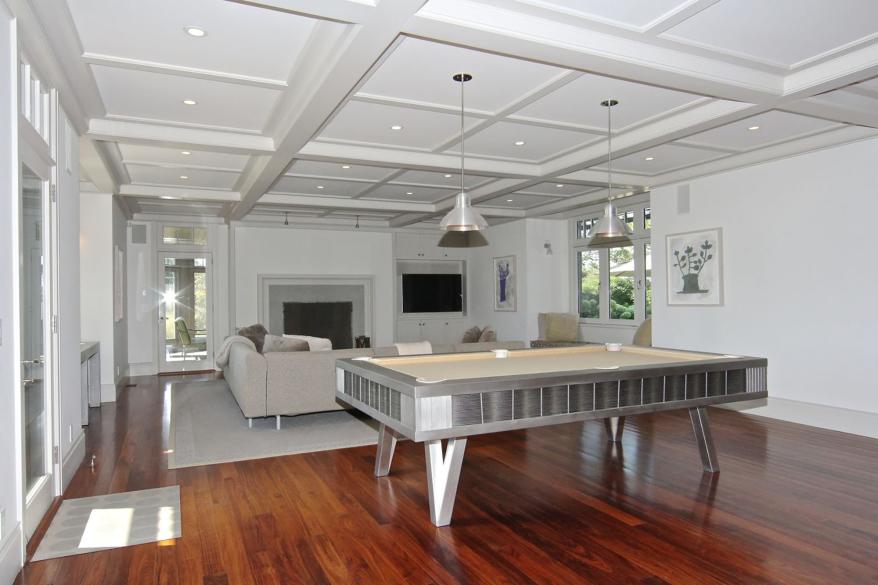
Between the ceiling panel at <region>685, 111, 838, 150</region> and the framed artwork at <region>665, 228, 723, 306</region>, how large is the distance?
44.8 inches

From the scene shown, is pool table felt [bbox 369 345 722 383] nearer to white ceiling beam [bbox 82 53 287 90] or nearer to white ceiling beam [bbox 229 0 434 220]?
white ceiling beam [bbox 229 0 434 220]

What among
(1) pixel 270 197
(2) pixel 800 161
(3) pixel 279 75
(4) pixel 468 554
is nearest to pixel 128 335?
(1) pixel 270 197

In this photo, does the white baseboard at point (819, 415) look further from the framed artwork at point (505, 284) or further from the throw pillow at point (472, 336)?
the framed artwork at point (505, 284)

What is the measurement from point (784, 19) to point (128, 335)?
9112mm

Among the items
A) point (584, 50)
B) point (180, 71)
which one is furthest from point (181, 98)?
point (584, 50)

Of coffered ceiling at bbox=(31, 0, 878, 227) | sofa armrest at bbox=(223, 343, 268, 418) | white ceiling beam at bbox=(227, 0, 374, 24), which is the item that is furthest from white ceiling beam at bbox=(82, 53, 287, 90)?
sofa armrest at bbox=(223, 343, 268, 418)

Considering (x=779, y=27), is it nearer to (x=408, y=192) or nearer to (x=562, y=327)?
(x=408, y=192)

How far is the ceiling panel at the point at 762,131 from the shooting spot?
4.60 metres

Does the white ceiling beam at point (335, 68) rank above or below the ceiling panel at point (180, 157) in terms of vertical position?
below

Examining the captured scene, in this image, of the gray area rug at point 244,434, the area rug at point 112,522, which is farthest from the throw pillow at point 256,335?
the area rug at point 112,522

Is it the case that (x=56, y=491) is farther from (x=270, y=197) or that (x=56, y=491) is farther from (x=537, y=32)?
(x=270, y=197)

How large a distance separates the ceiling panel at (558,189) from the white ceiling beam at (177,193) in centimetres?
378

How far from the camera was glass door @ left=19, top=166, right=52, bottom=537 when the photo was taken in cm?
Result: 290

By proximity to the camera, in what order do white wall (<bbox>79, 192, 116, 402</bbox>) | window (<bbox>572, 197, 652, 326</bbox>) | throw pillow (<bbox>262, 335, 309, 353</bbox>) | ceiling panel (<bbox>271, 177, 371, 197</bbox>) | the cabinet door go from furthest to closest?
the cabinet door → window (<bbox>572, 197, 652, 326</bbox>) → ceiling panel (<bbox>271, 177, 371, 197</bbox>) → white wall (<bbox>79, 192, 116, 402</bbox>) → throw pillow (<bbox>262, 335, 309, 353</bbox>)
